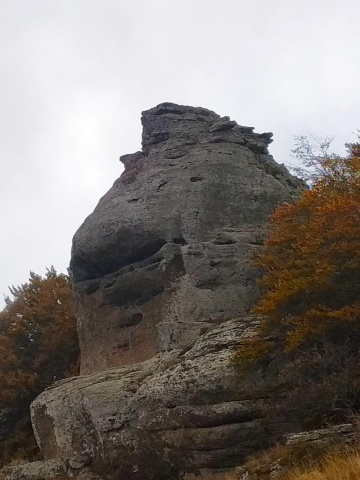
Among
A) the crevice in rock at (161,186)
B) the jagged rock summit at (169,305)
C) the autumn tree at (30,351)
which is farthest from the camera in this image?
the autumn tree at (30,351)

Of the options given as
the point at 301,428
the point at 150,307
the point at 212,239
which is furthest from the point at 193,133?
the point at 301,428

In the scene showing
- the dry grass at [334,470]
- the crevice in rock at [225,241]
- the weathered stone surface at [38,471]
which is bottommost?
the dry grass at [334,470]

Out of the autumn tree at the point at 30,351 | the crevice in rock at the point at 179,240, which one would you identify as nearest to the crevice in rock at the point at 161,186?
the crevice in rock at the point at 179,240

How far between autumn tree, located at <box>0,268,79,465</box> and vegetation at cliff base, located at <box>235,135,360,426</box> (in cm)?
1470

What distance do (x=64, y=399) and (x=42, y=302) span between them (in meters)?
14.7

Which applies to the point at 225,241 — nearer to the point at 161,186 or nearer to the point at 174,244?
the point at 174,244

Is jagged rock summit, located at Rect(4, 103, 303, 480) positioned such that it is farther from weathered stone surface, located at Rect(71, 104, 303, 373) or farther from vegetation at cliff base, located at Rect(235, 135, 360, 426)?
vegetation at cliff base, located at Rect(235, 135, 360, 426)

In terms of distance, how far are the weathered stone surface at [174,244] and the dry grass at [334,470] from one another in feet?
31.9

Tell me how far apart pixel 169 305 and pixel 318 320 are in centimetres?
833

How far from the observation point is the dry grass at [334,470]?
423 inches

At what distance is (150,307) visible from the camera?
25250 mm

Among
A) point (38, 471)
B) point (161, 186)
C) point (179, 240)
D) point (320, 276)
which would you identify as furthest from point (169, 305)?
point (320, 276)

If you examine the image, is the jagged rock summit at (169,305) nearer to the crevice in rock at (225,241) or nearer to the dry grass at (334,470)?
the crevice in rock at (225,241)

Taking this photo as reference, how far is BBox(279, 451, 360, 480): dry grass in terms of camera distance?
35.2 ft
